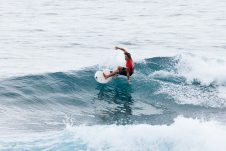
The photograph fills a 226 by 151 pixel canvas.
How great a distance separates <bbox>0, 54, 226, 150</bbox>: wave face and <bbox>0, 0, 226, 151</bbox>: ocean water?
0.15 ft

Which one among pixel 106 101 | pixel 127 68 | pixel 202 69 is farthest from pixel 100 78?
pixel 202 69

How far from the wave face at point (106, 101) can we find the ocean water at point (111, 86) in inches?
1.8

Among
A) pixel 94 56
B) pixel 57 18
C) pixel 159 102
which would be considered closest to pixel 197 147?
pixel 159 102

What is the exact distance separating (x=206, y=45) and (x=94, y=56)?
10008 millimetres

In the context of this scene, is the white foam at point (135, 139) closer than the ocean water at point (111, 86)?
Yes

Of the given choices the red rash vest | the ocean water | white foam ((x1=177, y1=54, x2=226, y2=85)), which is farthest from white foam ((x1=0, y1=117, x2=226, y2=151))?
white foam ((x1=177, y1=54, x2=226, y2=85))

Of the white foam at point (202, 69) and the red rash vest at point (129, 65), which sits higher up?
the red rash vest at point (129, 65)

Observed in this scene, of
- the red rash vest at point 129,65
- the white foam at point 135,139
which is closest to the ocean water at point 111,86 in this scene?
the white foam at point 135,139

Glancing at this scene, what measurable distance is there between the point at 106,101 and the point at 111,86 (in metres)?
2.01

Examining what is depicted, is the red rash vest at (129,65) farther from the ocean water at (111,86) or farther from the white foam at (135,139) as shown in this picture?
the white foam at (135,139)

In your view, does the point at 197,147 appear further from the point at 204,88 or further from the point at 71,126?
the point at 204,88

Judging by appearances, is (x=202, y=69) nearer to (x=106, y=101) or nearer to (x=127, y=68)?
(x=127, y=68)

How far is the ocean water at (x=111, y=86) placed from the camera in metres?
16.8

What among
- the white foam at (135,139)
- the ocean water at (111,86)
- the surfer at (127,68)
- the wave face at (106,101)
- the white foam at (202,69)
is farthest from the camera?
the white foam at (202,69)
